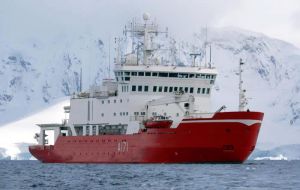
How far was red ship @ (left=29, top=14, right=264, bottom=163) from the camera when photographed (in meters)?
68.9

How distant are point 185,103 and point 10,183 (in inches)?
710

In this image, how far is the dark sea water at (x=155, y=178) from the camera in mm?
53031

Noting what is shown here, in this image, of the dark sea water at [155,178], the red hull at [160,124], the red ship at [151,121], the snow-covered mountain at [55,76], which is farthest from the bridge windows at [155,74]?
the snow-covered mountain at [55,76]

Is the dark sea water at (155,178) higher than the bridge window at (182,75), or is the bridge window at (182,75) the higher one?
the bridge window at (182,75)

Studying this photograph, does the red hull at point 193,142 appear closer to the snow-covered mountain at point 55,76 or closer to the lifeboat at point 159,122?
the lifeboat at point 159,122

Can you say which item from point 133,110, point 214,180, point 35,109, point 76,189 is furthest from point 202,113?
point 35,109

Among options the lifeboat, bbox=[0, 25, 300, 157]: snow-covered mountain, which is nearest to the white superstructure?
the lifeboat

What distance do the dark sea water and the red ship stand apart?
1.35 metres

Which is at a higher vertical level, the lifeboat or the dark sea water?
the lifeboat

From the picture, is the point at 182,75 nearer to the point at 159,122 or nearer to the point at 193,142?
the point at 159,122

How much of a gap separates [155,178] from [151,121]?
14324mm

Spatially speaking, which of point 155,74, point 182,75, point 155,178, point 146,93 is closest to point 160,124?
point 146,93

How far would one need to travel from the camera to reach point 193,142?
228 ft

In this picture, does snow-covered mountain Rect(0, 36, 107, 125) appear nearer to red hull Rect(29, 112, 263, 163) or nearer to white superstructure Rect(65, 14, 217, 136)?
white superstructure Rect(65, 14, 217, 136)
